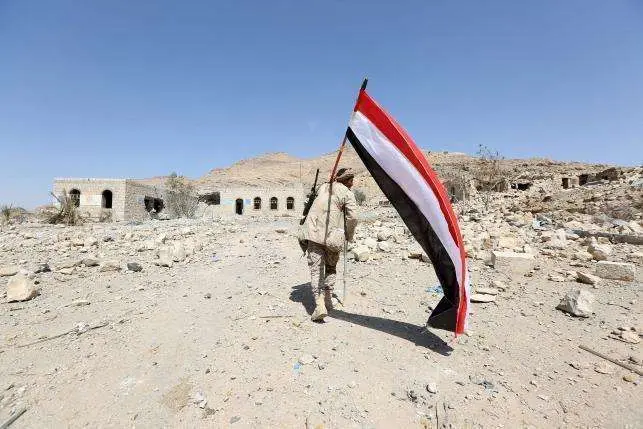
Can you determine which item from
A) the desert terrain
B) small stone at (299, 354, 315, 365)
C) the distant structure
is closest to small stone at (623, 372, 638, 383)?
the desert terrain

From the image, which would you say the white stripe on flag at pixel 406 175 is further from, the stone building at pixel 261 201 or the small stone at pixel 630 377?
the stone building at pixel 261 201

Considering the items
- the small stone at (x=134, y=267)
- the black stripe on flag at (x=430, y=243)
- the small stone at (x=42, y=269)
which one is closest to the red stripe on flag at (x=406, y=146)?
the black stripe on flag at (x=430, y=243)

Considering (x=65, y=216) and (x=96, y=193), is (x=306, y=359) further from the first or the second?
(x=96, y=193)

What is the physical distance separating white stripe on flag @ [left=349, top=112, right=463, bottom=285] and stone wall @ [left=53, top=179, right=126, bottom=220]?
2128 centimetres

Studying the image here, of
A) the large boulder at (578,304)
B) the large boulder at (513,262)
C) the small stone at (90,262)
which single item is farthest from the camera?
the small stone at (90,262)

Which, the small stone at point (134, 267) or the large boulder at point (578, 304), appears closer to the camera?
the large boulder at point (578, 304)

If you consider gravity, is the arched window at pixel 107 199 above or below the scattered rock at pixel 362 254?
above

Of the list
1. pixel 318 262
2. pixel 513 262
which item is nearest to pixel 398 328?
pixel 318 262

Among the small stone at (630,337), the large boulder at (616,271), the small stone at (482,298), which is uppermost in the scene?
the large boulder at (616,271)

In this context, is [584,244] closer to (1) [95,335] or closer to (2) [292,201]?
(1) [95,335]

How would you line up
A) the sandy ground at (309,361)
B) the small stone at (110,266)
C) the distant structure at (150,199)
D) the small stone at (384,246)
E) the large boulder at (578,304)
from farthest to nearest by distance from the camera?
the distant structure at (150,199)
the small stone at (384,246)
the small stone at (110,266)
the large boulder at (578,304)
the sandy ground at (309,361)

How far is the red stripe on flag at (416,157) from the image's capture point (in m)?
2.90

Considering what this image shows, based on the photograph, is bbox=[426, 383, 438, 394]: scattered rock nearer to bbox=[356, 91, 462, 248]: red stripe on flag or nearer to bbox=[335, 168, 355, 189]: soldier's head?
bbox=[356, 91, 462, 248]: red stripe on flag

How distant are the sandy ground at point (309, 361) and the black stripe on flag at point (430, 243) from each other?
11.0 inches
